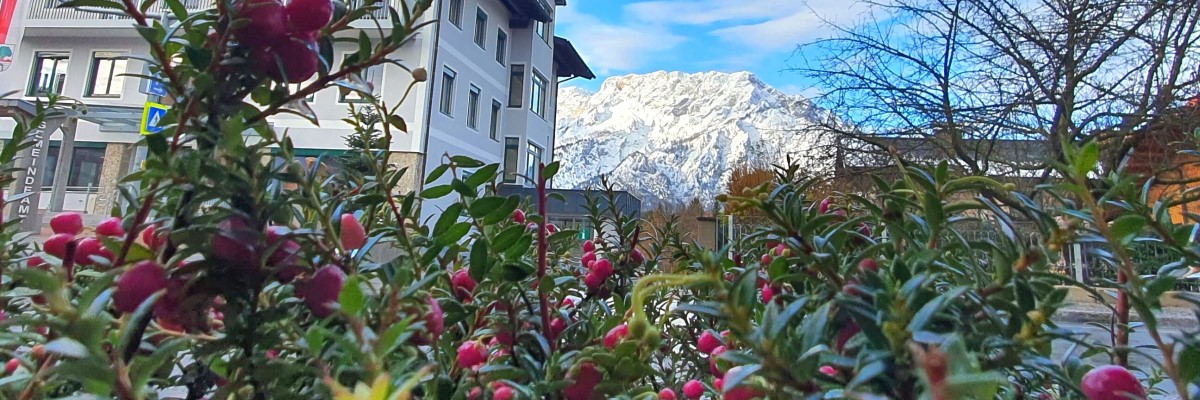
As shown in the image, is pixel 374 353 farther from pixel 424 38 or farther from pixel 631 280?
pixel 424 38

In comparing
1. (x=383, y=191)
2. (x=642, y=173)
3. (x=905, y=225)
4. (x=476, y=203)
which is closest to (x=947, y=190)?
(x=905, y=225)

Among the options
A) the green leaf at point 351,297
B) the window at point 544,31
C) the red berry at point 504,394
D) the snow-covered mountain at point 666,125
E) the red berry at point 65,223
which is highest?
the snow-covered mountain at point 666,125

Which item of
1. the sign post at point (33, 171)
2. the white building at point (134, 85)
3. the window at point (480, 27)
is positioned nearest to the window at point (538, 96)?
the white building at point (134, 85)

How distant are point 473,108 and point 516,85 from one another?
1436 mm

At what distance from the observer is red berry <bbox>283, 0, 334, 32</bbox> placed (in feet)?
1.10

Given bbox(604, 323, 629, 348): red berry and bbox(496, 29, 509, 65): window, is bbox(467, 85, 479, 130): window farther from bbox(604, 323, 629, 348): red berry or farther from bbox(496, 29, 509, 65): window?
bbox(604, 323, 629, 348): red berry

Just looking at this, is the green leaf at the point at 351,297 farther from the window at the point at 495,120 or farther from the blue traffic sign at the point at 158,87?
the window at the point at 495,120

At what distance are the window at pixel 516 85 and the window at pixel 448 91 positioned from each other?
1.97 m

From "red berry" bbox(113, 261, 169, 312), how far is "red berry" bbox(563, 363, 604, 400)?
0.21m

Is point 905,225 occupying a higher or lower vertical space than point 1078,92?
lower

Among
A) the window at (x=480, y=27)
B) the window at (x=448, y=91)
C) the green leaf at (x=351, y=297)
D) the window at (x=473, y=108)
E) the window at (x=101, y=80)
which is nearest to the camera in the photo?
the green leaf at (x=351, y=297)

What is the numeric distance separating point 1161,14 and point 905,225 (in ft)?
17.6

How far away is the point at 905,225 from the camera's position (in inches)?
15.2

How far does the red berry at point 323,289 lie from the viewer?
0.30 m
